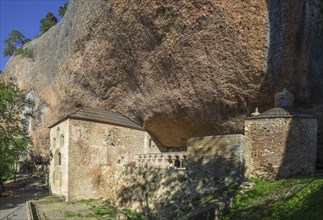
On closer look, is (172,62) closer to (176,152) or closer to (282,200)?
(176,152)

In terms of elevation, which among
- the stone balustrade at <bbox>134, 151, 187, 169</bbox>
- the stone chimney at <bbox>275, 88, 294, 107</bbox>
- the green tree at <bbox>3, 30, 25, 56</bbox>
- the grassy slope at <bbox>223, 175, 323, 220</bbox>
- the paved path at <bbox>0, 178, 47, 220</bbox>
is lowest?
the paved path at <bbox>0, 178, 47, 220</bbox>

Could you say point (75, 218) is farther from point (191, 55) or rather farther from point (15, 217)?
point (191, 55)

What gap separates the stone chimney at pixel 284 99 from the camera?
50.1 feet

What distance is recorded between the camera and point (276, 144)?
1416 cm

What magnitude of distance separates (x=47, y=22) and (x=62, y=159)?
40.2 meters

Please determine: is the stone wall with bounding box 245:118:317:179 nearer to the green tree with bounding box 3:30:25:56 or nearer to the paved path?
the paved path

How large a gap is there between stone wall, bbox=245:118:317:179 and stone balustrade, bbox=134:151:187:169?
3.92m

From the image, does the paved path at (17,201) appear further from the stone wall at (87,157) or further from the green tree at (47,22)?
the green tree at (47,22)

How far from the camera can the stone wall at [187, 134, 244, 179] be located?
13.9m

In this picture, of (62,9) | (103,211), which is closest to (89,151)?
(103,211)

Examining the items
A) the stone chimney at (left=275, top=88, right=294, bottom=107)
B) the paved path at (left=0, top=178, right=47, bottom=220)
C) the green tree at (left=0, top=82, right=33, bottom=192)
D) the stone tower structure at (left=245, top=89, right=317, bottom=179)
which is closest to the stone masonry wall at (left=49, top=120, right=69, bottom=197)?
the paved path at (left=0, top=178, right=47, bottom=220)

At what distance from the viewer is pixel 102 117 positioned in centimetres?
2256

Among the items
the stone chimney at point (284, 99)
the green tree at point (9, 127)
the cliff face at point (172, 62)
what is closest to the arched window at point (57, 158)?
the green tree at point (9, 127)

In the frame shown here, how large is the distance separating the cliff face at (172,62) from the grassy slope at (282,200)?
222 inches
